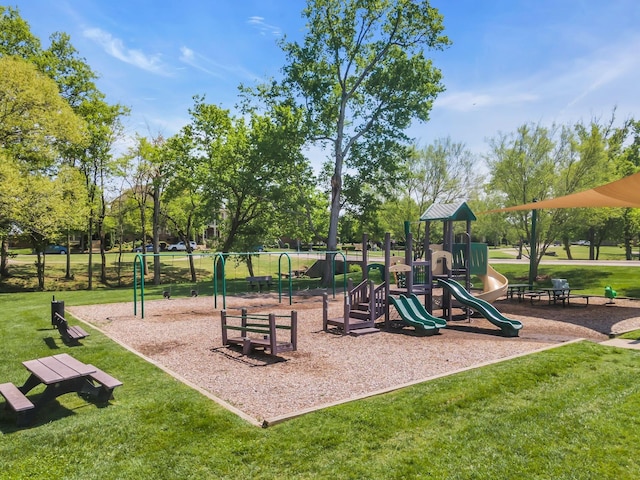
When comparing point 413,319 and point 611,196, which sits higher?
point 611,196

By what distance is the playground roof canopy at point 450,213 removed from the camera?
14.5 meters

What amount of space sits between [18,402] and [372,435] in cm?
434

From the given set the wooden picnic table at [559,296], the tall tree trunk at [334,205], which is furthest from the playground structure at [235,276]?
the wooden picnic table at [559,296]

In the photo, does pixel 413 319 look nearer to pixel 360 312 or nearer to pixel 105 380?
pixel 360 312

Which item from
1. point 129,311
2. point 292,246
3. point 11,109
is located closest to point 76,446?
point 129,311

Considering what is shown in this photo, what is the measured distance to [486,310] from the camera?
12078mm

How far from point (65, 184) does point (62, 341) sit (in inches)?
Answer: 547

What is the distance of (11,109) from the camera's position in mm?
19344

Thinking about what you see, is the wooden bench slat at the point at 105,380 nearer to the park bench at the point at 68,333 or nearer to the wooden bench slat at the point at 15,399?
the wooden bench slat at the point at 15,399

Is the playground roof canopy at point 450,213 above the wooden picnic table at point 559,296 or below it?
above

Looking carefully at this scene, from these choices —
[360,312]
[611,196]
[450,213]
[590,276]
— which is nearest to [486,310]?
[360,312]

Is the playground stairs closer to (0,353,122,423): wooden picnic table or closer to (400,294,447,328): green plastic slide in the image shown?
(400,294,447,328): green plastic slide

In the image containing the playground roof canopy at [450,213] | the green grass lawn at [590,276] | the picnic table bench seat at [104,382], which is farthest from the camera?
the green grass lawn at [590,276]

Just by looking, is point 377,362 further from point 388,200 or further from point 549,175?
point 388,200
